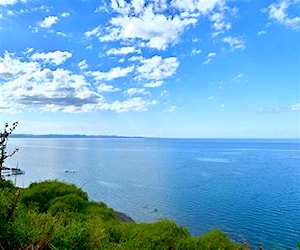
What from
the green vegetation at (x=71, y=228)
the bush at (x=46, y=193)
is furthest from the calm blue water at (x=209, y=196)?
the green vegetation at (x=71, y=228)

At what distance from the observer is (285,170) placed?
89.2 meters

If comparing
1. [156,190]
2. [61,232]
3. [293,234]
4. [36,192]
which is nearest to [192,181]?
[156,190]

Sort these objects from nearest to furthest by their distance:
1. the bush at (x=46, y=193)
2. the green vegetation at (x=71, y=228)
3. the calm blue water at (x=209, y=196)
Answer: the green vegetation at (x=71, y=228) → the bush at (x=46, y=193) → the calm blue water at (x=209, y=196)

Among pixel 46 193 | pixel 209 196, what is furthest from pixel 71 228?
pixel 209 196

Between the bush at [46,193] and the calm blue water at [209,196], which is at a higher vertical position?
the bush at [46,193]

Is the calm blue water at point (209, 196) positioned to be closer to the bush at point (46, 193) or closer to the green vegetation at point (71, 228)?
the bush at point (46, 193)

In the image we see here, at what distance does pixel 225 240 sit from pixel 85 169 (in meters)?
71.6

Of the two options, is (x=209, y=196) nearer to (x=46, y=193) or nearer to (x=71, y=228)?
(x=46, y=193)

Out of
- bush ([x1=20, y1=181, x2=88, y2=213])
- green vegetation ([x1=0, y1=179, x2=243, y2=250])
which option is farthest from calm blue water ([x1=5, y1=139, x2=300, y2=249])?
green vegetation ([x1=0, y1=179, x2=243, y2=250])

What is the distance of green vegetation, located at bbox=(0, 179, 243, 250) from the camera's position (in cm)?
752

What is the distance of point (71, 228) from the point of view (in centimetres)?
982

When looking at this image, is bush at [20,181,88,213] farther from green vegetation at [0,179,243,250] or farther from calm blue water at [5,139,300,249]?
calm blue water at [5,139,300,249]

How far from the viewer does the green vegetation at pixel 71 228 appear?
7.52 m

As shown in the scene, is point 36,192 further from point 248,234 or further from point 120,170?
point 120,170
